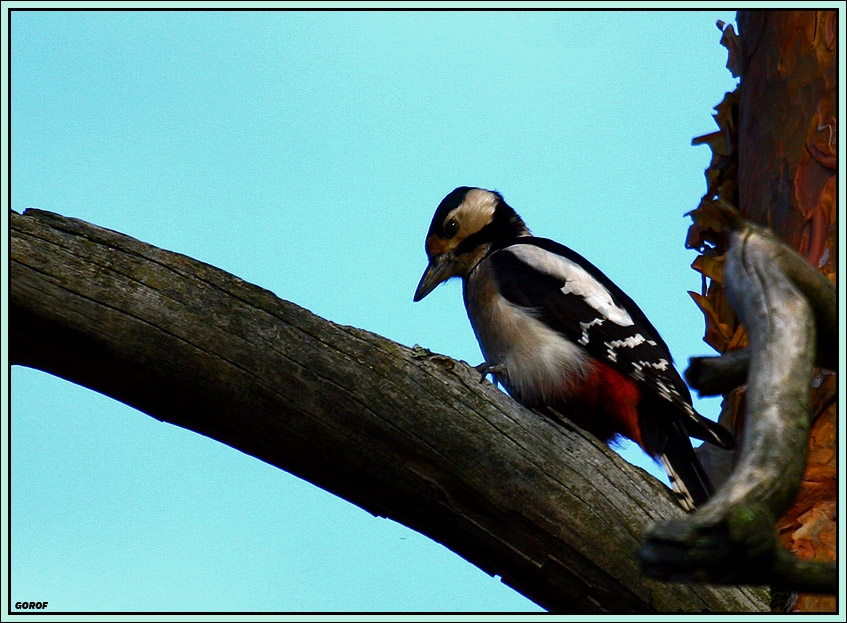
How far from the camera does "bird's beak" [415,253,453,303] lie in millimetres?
5312

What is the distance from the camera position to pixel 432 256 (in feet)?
17.9

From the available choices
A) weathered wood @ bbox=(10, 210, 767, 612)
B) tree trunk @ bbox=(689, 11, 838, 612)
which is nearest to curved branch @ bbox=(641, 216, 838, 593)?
weathered wood @ bbox=(10, 210, 767, 612)

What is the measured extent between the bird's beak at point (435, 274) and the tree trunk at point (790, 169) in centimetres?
139

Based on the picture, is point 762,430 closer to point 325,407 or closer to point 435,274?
point 325,407

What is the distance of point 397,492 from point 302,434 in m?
0.32

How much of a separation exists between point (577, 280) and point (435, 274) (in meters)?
0.91

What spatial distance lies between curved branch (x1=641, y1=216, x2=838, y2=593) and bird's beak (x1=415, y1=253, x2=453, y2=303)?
342 centimetres

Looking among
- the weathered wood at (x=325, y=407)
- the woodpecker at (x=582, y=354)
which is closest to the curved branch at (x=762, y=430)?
the weathered wood at (x=325, y=407)

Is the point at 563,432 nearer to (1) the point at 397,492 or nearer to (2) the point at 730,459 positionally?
(1) the point at 397,492

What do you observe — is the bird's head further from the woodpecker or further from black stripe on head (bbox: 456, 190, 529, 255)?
the woodpecker

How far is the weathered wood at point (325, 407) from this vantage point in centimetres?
284

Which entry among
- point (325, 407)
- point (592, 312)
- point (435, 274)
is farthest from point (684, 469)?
point (435, 274)

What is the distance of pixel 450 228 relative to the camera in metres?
5.41

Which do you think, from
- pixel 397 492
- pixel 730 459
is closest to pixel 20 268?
pixel 397 492
